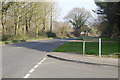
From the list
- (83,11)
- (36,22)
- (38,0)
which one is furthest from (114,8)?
(83,11)

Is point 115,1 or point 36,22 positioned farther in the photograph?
point 36,22

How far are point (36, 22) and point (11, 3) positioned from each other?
55.4ft

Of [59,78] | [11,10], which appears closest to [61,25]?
[11,10]

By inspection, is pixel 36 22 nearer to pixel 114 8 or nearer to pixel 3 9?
pixel 3 9

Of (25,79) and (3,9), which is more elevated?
(3,9)

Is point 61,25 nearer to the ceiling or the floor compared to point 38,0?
nearer to the floor

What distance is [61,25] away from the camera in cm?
8169

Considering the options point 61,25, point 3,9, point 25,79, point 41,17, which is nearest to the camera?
point 25,79

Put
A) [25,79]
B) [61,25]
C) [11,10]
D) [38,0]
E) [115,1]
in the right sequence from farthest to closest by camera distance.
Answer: [61,25], [38,0], [11,10], [115,1], [25,79]

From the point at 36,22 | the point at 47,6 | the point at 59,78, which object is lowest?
the point at 59,78

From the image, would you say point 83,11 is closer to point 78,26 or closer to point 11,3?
point 78,26

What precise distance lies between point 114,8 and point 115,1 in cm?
93

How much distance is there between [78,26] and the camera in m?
99.8

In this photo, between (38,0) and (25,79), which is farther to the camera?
(38,0)
